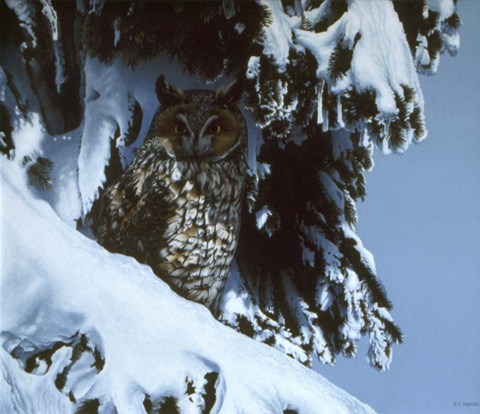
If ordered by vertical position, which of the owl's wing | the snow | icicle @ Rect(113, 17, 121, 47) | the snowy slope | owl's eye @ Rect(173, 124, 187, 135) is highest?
the snow

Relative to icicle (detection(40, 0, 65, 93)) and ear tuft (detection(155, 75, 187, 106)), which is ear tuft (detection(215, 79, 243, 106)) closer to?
ear tuft (detection(155, 75, 187, 106))

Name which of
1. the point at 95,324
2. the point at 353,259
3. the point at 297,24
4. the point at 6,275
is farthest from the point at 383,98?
the point at 6,275

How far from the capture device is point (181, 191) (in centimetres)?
211

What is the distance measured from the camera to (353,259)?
2.29 meters

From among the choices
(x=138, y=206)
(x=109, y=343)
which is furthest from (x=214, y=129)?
(x=109, y=343)

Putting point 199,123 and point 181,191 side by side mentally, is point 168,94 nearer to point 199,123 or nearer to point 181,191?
point 199,123

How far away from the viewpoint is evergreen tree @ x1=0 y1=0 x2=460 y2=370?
1989mm

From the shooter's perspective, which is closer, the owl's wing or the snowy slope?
the snowy slope

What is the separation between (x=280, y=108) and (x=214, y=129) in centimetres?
23

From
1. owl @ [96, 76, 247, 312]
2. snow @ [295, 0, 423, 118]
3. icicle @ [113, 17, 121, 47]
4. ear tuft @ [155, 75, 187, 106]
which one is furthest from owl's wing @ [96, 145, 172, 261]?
snow @ [295, 0, 423, 118]

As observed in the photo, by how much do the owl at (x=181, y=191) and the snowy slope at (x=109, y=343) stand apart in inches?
3.3

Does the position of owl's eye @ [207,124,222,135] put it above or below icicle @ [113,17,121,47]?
below

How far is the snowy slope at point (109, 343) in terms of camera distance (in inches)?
76.4

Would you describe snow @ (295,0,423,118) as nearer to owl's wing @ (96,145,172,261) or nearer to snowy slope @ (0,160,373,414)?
owl's wing @ (96,145,172,261)
